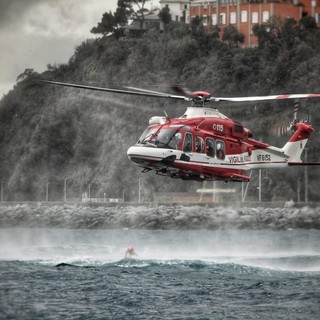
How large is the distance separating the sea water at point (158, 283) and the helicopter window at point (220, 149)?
485 cm

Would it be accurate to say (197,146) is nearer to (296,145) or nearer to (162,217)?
(296,145)

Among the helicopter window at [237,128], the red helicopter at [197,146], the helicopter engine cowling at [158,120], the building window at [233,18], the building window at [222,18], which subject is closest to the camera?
the red helicopter at [197,146]

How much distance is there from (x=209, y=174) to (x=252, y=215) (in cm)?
5630

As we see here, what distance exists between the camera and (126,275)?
45375 mm

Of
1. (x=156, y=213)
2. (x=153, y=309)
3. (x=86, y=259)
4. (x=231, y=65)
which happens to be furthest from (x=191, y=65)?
(x=153, y=309)

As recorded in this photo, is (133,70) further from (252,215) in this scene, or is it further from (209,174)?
(209,174)

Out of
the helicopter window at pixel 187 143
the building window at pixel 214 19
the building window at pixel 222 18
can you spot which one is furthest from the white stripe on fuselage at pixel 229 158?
the building window at pixel 214 19

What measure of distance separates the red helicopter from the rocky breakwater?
53068mm

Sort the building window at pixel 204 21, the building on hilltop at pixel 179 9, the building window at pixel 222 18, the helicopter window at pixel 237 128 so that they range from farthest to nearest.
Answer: the building on hilltop at pixel 179 9
the building window at pixel 204 21
the building window at pixel 222 18
the helicopter window at pixel 237 128

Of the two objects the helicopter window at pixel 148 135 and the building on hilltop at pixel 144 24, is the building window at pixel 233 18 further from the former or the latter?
the helicopter window at pixel 148 135

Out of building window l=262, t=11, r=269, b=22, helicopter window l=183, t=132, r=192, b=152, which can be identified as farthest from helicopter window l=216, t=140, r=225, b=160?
building window l=262, t=11, r=269, b=22

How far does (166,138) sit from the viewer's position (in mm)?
42344

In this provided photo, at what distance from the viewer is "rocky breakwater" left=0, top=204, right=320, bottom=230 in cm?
9850

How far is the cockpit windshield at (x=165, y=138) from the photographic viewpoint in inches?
1663
